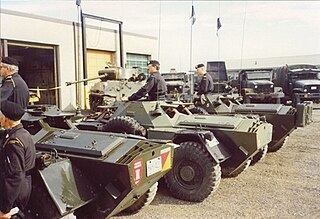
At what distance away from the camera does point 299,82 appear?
18.9 metres

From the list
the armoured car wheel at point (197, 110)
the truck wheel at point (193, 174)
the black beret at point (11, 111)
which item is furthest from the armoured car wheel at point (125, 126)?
the black beret at point (11, 111)

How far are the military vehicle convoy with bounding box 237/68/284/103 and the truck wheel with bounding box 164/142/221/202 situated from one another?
1054cm

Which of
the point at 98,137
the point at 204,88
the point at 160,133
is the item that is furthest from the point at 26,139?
the point at 204,88

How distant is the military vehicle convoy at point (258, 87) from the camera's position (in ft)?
52.1

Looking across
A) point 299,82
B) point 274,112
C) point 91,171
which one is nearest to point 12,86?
point 91,171

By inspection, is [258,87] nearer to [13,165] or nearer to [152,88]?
[152,88]

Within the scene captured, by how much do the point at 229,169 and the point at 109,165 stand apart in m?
3.10

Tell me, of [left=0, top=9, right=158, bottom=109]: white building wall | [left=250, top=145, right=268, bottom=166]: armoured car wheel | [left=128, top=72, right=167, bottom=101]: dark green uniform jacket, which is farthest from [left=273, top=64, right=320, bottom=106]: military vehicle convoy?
[left=128, top=72, right=167, bottom=101]: dark green uniform jacket

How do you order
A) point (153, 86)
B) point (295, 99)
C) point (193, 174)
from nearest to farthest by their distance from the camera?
point (193, 174)
point (153, 86)
point (295, 99)

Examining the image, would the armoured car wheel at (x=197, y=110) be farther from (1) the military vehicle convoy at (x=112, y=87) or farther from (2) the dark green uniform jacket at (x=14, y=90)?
(1) the military vehicle convoy at (x=112, y=87)

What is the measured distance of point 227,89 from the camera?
14062 millimetres

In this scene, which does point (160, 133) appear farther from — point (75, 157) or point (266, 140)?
point (75, 157)

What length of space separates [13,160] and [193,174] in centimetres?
317

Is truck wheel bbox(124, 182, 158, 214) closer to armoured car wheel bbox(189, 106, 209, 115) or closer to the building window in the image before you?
armoured car wheel bbox(189, 106, 209, 115)
